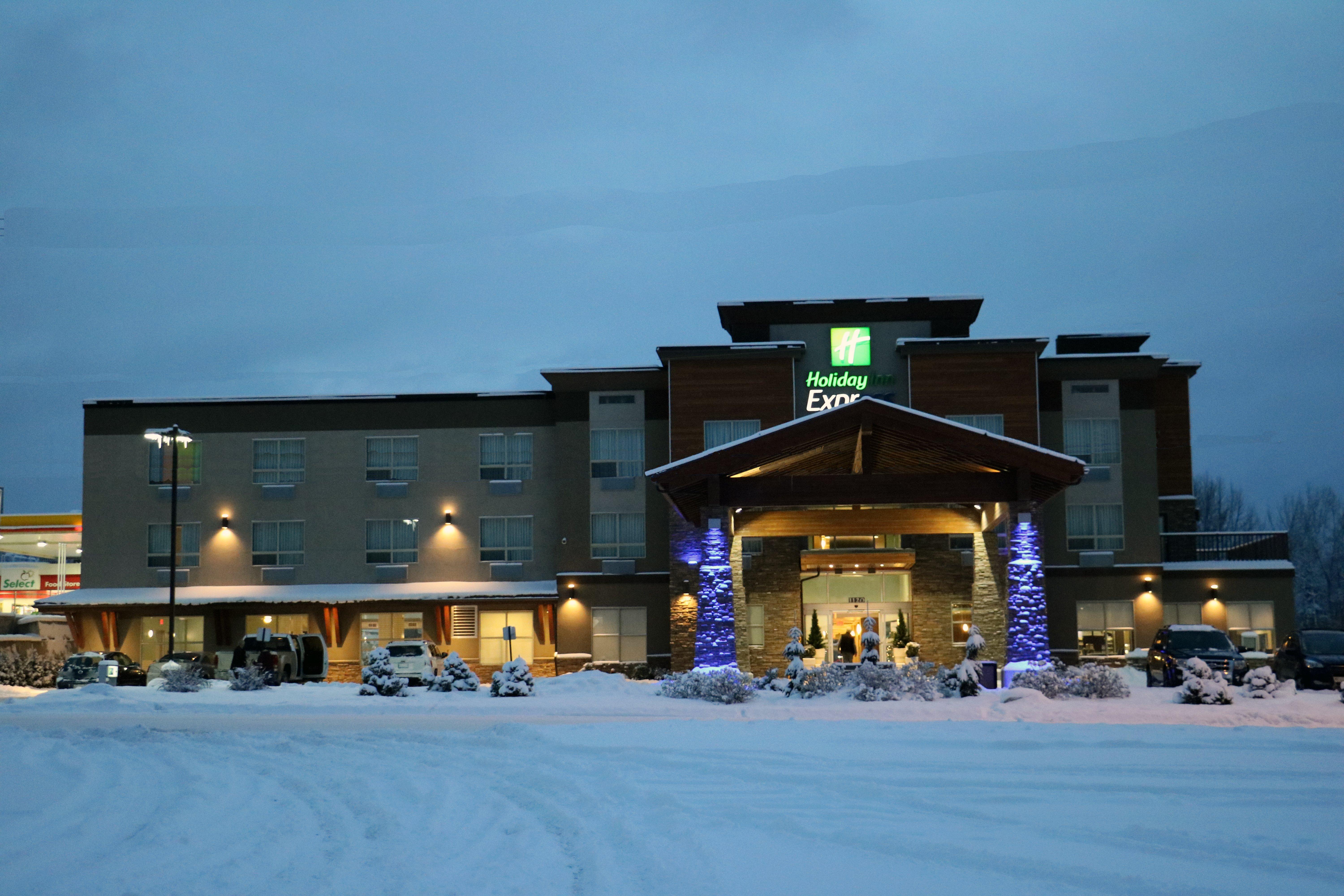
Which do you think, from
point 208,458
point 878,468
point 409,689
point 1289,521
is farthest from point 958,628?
point 1289,521

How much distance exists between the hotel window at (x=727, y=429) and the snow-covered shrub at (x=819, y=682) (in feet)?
51.4

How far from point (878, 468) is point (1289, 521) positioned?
7064 centimetres

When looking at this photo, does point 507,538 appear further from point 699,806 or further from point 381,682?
point 699,806

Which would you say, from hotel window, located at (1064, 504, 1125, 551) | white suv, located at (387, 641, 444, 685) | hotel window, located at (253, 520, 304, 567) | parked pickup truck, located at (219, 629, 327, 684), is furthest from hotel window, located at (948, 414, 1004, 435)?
hotel window, located at (253, 520, 304, 567)

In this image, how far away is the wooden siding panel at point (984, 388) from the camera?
38750mm

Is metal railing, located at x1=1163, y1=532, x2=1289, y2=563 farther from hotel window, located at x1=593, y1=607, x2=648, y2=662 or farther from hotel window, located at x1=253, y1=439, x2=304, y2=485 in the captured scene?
hotel window, located at x1=253, y1=439, x2=304, y2=485

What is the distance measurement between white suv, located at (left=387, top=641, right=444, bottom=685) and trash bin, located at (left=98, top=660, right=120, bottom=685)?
315 inches

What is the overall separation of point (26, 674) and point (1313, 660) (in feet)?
117

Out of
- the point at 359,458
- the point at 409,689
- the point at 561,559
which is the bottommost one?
the point at 409,689

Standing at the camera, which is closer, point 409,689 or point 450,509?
point 409,689

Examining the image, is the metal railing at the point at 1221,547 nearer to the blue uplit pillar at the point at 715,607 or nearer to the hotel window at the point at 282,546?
the blue uplit pillar at the point at 715,607

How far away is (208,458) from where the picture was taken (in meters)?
43.6

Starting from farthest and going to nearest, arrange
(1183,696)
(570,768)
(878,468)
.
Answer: (878,468), (1183,696), (570,768)

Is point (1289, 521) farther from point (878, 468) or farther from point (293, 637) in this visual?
point (293, 637)
